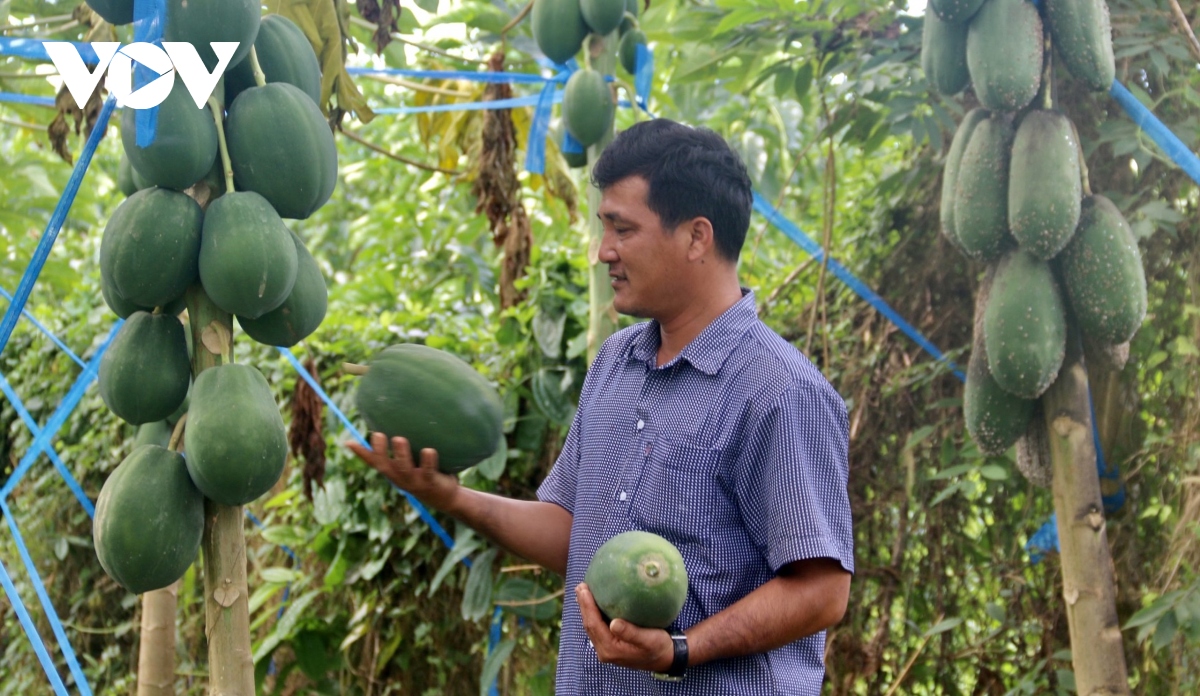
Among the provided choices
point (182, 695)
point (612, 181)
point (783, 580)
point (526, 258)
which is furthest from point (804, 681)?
point (182, 695)

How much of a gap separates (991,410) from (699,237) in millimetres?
907

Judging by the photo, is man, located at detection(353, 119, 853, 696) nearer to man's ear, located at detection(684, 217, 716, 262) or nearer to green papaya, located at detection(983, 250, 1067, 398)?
man's ear, located at detection(684, 217, 716, 262)

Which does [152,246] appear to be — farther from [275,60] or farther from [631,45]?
[631,45]

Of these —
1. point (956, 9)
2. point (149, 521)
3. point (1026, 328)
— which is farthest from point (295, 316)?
point (956, 9)

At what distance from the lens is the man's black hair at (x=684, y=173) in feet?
6.32

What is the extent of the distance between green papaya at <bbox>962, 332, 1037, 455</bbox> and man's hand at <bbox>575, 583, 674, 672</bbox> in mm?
1147

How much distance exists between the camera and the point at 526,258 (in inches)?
140

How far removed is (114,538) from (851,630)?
2.22 m

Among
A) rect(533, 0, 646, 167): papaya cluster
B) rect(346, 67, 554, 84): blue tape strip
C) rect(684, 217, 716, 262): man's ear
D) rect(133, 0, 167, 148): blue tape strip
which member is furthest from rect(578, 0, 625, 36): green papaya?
rect(133, 0, 167, 148): blue tape strip

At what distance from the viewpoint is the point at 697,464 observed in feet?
5.89

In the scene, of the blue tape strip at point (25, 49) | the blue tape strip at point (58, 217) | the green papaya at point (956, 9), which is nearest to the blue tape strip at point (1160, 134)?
the green papaya at point (956, 9)

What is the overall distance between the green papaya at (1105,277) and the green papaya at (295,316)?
5.10ft

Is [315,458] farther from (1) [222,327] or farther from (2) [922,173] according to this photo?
(2) [922,173]

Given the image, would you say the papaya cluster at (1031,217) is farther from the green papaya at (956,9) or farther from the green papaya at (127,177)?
the green papaya at (127,177)
